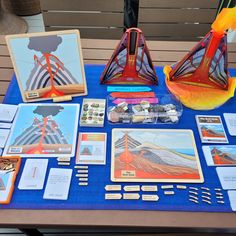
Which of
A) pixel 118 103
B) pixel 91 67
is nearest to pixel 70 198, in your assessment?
pixel 118 103

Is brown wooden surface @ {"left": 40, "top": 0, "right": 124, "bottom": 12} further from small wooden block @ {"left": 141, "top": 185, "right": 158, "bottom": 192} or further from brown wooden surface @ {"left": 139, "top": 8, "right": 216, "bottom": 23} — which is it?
small wooden block @ {"left": 141, "top": 185, "right": 158, "bottom": 192}

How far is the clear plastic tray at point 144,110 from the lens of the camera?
2.78 feet

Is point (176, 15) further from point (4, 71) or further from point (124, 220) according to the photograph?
point (124, 220)

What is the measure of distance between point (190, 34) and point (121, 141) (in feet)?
5.04

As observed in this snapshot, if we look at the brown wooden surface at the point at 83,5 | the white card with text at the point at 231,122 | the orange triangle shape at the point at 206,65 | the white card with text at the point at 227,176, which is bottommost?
the white card with text at the point at 227,176

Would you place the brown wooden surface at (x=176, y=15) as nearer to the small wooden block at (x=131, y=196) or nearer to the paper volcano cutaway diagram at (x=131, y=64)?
the paper volcano cutaway diagram at (x=131, y=64)

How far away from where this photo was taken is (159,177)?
70 cm

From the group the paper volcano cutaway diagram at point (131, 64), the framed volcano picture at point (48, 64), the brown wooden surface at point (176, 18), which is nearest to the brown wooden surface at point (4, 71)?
the framed volcano picture at point (48, 64)

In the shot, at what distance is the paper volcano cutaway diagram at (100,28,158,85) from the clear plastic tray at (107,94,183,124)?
0.11 metres

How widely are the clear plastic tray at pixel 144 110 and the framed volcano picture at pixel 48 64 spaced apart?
0.15 m

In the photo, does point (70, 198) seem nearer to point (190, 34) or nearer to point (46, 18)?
point (46, 18)

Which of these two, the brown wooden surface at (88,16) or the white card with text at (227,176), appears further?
the brown wooden surface at (88,16)

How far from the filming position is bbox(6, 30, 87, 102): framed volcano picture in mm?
816

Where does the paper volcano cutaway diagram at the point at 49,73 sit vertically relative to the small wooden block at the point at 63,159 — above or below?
above
